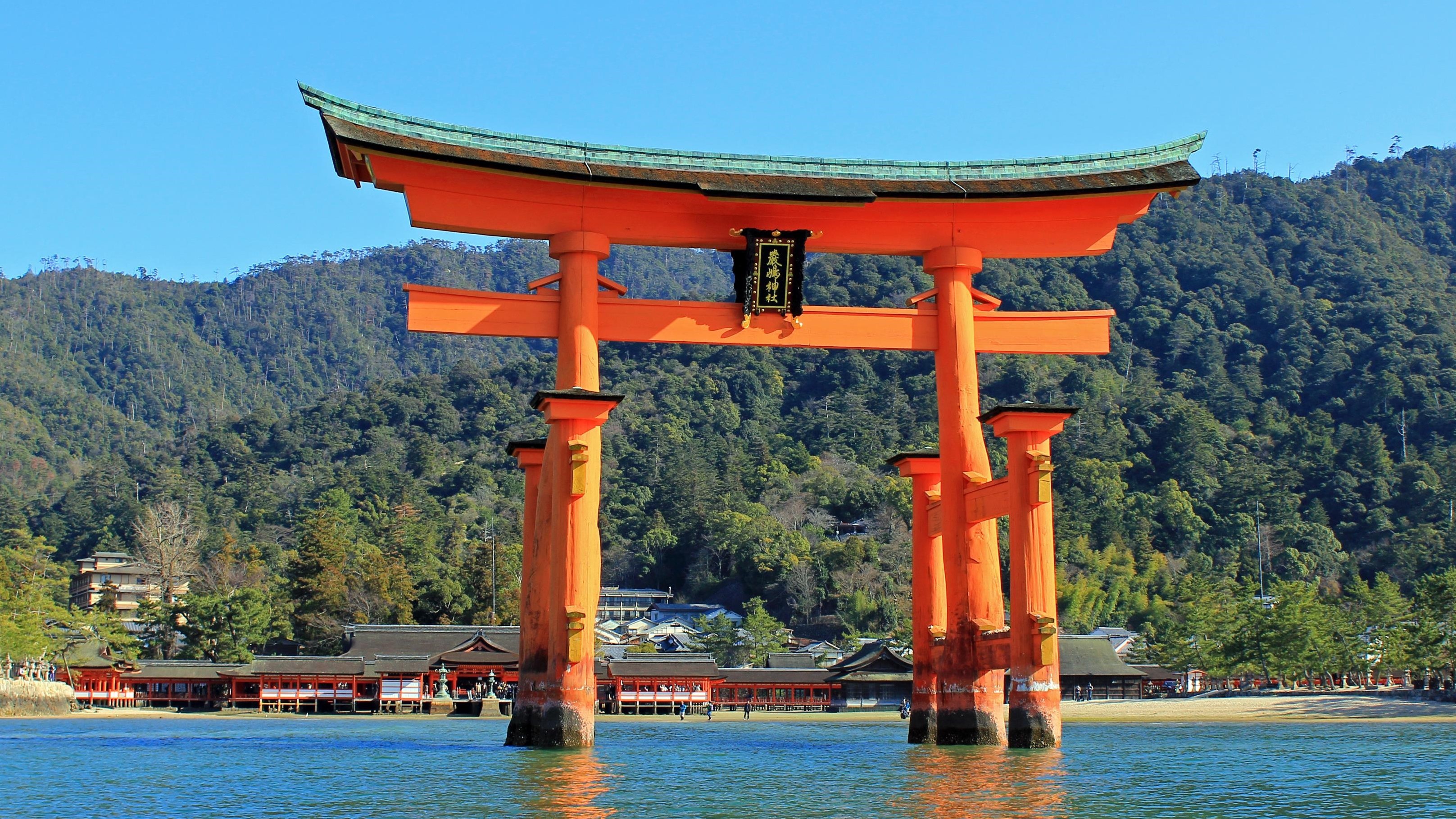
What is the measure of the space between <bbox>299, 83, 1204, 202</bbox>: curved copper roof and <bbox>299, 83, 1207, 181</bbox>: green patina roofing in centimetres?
1

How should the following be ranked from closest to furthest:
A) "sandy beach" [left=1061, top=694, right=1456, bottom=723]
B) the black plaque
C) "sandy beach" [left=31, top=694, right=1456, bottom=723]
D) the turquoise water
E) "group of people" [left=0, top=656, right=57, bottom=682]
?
the turquoise water < the black plaque < "sandy beach" [left=1061, top=694, right=1456, bottom=723] < "sandy beach" [left=31, top=694, right=1456, bottom=723] < "group of people" [left=0, top=656, right=57, bottom=682]

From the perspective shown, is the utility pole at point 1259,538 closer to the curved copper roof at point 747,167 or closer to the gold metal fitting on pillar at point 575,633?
the curved copper roof at point 747,167

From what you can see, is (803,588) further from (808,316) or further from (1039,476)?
(1039,476)

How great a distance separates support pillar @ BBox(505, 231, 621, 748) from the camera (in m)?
15.9

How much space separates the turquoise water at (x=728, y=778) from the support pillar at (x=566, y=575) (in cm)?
45

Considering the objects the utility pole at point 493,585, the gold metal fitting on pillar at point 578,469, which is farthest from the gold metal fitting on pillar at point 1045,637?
the utility pole at point 493,585

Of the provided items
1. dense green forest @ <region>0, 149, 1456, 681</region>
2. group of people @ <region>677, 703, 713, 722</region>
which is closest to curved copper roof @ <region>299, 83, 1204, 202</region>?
group of people @ <region>677, 703, 713, 722</region>

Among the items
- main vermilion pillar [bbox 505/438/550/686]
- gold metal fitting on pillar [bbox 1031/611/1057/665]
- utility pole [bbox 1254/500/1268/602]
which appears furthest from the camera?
utility pole [bbox 1254/500/1268/602]

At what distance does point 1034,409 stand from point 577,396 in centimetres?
521

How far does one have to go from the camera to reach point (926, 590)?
18.8 meters

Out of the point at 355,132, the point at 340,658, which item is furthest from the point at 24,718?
the point at 355,132

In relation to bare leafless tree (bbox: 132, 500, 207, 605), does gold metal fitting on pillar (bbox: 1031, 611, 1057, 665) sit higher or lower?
lower

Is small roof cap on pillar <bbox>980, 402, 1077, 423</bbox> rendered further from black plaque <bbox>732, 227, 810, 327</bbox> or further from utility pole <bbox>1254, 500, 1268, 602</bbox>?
utility pole <bbox>1254, 500, 1268, 602</bbox>

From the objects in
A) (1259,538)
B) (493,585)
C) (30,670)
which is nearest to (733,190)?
(30,670)
